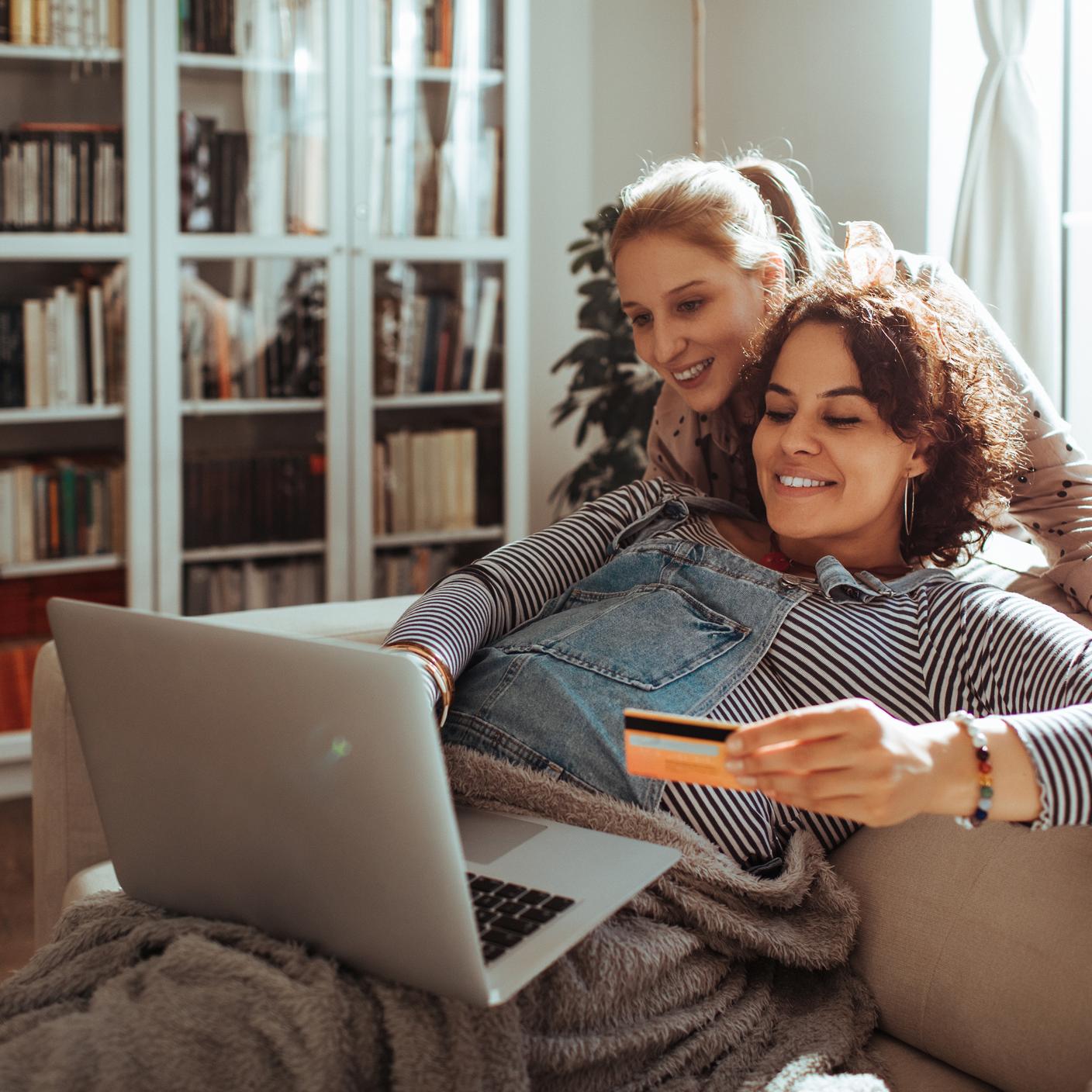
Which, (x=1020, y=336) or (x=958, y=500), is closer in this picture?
(x=958, y=500)

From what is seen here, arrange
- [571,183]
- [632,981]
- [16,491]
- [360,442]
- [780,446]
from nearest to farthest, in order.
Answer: [632,981]
[780,446]
[16,491]
[360,442]
[571,183]

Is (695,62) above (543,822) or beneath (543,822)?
above

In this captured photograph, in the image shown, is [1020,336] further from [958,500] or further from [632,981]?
[632,981]

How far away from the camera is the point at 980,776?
0.86m

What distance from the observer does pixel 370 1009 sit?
825 millimetres

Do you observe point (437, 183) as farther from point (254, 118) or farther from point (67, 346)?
point (67, 346)

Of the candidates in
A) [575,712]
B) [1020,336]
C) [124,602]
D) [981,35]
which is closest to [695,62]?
[981,35]

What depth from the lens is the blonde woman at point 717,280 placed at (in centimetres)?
150

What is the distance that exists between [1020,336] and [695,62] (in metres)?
1.01

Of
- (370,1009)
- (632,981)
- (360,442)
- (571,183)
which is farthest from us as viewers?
(571,183)

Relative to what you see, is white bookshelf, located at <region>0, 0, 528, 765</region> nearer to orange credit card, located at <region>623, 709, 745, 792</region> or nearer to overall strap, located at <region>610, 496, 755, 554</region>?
overall strap, located at <region>610, 496, 755, 554</region>

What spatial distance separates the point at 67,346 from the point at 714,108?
5.63 ft

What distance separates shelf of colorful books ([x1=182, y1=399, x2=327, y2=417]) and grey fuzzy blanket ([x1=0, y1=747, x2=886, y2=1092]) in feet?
5.92

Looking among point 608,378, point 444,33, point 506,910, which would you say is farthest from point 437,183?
point 506,910
